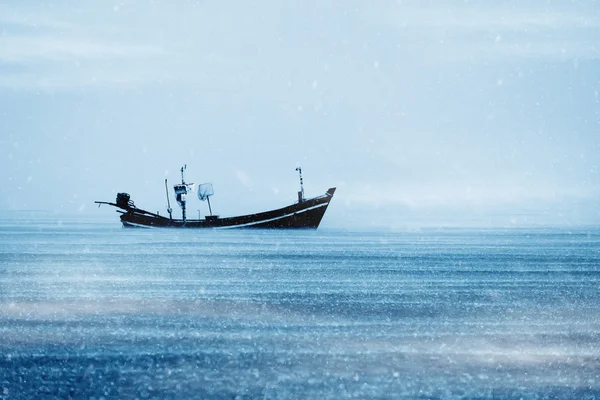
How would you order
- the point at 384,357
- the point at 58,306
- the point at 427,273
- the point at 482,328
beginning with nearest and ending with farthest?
the point at 384,357 < the point at 482,328 < the point at 58,306 < the point at 427,273

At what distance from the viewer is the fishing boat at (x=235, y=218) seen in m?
101

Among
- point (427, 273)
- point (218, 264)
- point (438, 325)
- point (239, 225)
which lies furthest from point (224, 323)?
point (239, 225)

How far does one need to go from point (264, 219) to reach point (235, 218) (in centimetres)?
622

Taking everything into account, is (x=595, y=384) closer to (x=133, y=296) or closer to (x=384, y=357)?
(x=384, y=357)

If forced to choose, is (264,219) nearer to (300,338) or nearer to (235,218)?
(235,218)

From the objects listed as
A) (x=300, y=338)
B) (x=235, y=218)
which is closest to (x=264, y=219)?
(x=235, y=218)

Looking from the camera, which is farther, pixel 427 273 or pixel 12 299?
pixel 427 273

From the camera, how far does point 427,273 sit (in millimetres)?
37375

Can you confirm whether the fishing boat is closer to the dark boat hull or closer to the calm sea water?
the dark boat hull

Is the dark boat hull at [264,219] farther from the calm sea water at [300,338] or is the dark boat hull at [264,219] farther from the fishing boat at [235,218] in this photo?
the calm sea water at [300,338]

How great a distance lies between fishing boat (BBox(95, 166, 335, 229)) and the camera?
101 m

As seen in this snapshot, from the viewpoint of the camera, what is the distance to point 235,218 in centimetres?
10856

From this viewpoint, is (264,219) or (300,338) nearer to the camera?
(300,338)

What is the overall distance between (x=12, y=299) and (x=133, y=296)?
3455mm
